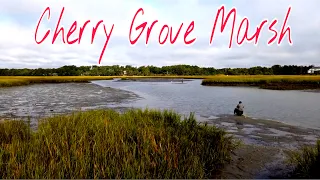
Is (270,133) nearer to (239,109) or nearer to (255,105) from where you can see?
(239,109)

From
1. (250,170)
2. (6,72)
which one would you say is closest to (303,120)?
(250,170)

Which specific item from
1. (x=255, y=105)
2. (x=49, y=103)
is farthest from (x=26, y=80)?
(x=255, y=105)

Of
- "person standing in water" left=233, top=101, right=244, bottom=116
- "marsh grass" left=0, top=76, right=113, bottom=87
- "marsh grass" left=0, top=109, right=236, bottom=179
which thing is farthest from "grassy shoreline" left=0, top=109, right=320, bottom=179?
"marsh grass" left=0, top=76, right=113, bottom=87

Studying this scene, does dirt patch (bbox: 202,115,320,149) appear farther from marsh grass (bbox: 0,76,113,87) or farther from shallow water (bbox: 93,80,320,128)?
marsh grass (bbox: 0,76,113,87)

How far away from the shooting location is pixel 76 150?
20.8 ft

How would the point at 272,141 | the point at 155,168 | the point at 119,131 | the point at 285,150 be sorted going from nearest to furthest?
the point at 155,168
the point at 119,131
the point at 285,150
the point at 272,141

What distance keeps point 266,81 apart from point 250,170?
6165cm

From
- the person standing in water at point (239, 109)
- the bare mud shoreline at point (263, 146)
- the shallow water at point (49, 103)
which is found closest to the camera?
the bare mud shoreline at point (263, 146)

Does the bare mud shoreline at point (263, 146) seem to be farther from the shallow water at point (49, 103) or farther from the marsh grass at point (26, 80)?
the marsh grass at point (26, 80)

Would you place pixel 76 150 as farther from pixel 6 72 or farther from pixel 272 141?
pixel 6 72

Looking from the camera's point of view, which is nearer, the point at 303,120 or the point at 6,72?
the point at 303,120

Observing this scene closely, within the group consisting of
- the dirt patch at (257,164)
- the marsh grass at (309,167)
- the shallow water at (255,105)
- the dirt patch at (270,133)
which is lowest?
the shallow water at (255,105)

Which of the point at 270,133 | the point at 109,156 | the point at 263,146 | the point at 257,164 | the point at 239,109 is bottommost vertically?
the point at 270,133

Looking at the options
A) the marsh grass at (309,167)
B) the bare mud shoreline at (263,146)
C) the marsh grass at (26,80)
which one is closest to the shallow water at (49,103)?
the bare mud shoreline at (263,146)
